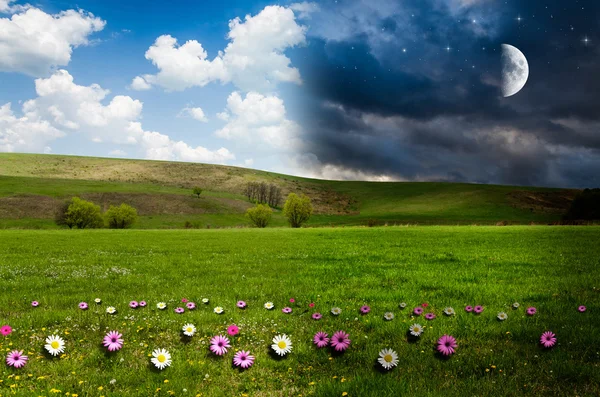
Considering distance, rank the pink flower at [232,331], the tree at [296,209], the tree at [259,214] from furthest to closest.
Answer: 1. the tree at [259,214]
2. the tree at [296,209]
3. the pink flower at [232,331]

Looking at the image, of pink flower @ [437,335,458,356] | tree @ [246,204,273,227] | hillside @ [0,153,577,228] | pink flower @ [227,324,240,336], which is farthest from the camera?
hillside @ [0,153,577,228]

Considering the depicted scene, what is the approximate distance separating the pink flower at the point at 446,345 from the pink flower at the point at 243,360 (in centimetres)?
301

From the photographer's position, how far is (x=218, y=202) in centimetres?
13738

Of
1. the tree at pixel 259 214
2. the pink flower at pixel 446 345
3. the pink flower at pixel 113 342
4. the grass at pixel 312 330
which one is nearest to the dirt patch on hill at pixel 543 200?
the tree at pixel 259 214

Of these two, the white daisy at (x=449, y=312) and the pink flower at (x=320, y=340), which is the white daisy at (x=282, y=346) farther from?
the white daisy at (x=449, y=312)

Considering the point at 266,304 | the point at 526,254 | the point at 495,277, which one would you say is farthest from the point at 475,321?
the point at 526,254

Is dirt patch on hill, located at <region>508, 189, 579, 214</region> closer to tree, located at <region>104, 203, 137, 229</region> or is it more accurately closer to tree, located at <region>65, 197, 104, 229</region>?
tree, located at <region>104, 203, 137, 229</region>

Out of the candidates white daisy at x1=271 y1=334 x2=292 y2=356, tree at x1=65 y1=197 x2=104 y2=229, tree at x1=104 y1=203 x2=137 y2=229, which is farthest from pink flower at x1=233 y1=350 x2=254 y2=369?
tree at x1=104 y1=203 x2=137 y2=229

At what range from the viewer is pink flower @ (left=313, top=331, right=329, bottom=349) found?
684 cm

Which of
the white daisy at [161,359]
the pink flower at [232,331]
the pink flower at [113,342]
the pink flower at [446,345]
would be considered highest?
the pink flower at [446,345]

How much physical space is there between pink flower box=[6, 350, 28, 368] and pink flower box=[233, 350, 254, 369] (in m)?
3.24

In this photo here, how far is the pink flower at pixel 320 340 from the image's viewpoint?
22.5 feet

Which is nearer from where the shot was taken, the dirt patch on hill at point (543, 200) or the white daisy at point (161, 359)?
the white daisy at point (161, 359)

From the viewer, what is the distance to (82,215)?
83.8 m
